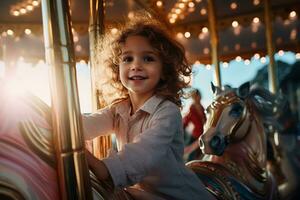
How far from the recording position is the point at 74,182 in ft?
2.59

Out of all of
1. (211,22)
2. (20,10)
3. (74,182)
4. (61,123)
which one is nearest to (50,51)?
(61,123)

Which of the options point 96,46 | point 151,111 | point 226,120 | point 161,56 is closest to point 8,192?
point 151,111

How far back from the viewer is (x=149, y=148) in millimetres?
1020

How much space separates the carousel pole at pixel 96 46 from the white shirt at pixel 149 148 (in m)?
0.07

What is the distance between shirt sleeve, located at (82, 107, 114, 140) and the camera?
1.27 metres

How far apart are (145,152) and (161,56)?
0.36 m

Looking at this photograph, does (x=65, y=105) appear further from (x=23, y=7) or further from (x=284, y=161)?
(x=284, y=161)

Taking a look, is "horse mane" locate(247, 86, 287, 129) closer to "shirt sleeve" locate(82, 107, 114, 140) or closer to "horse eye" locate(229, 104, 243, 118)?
"horse eye" locate(229, 104, 243, 118)

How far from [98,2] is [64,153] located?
0.72 m

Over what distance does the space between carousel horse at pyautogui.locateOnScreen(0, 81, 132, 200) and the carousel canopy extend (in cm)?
124

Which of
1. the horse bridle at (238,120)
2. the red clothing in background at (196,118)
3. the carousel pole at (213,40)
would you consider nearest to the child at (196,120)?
the red clothing in background at (196,118)

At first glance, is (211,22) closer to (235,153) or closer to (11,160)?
(235,153)

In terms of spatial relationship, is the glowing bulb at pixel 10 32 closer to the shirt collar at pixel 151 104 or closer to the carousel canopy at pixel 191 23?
the carousel canopy at pixel 191 23

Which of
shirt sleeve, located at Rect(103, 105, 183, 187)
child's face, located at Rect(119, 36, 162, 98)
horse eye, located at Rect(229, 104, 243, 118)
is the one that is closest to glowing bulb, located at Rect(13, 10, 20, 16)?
horse eye, located at Rect(229, 104, 243, 118)
